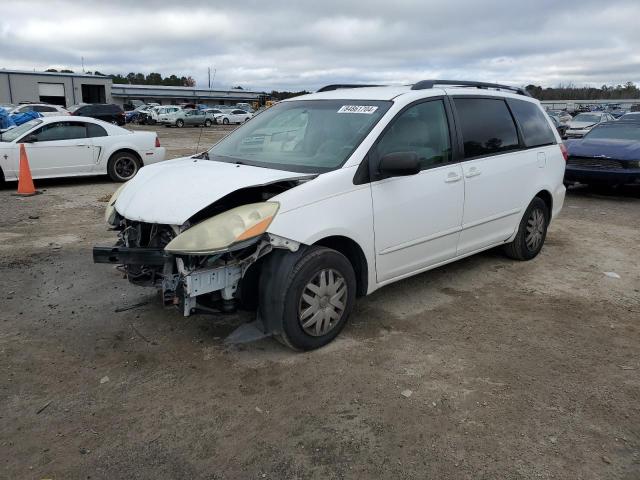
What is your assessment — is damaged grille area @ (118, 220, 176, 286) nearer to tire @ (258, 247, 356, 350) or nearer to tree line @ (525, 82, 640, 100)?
tire @ (258, 247, 356, 350)

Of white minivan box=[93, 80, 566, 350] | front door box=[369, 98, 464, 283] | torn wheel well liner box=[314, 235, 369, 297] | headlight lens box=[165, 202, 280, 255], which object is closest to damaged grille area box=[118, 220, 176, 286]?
white minivan box=[93, 80, 566, 350]

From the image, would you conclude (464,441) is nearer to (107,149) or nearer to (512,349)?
(512,349)

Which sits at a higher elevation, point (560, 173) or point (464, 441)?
point (560, 173)

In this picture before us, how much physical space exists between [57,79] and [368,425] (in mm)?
68299

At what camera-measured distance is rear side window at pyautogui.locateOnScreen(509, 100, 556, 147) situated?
5.71m

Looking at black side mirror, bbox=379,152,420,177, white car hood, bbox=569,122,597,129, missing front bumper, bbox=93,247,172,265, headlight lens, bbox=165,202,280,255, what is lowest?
missing front bumper, bbox=93,247,172,265

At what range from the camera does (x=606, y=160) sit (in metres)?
10.3

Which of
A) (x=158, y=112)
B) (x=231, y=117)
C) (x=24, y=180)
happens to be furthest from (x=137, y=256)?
(x=231, y=117)

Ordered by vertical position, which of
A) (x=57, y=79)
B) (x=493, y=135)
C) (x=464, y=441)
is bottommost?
(x=464, y=441)

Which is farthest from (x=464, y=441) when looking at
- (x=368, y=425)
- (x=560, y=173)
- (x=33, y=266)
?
(x=33, y=266)

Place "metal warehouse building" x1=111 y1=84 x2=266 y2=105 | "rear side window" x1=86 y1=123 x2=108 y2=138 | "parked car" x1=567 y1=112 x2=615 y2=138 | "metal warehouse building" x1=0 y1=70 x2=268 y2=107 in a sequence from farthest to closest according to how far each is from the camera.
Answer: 1. "metal warehouse building" x1=111 y1=84 x2=266 y2=105
2. "metal warehouse building" x1=0 y1=70 x2=268 y2=107
3. "parked car" x1=567 y1=112 x2=615 y2=138
4. "rear side window" x1=86 y1=123 x2=108 y2=138

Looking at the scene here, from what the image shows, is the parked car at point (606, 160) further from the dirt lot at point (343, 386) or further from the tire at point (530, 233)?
the dirt lot at point (343, 386)

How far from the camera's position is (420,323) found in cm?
439

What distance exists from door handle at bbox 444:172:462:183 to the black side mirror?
746 millimetres
